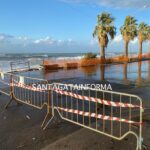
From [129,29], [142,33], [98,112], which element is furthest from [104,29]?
[98,112]

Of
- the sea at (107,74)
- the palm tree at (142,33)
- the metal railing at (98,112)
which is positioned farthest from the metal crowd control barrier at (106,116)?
the palm tree at (142,33)

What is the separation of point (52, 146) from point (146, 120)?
351 centimetres

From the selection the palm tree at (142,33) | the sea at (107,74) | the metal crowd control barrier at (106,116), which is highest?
the palm tree at (142,33)

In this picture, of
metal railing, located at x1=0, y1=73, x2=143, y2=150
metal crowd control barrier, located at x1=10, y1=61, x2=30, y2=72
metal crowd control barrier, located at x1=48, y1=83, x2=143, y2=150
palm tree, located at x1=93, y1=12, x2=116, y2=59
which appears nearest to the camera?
metal crowd control barrier, located at x1=48, y1=83, x2=143, y2=150

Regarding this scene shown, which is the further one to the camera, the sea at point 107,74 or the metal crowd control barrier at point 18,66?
the metal crowd control barrier at point 18,66

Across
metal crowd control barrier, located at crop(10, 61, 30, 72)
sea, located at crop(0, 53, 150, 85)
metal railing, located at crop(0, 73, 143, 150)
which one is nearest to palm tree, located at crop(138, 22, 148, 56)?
sea, located at crop(0, 53, 150, 85)

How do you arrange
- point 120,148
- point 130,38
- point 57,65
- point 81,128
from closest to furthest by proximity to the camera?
point 120,148, point 81,128, point 57,65, point 130,38

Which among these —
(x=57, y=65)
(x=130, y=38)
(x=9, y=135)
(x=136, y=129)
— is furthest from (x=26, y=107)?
(x=130, y=38)

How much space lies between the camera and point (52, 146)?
21.4 feet

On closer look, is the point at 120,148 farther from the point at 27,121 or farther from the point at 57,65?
the point at 57,65

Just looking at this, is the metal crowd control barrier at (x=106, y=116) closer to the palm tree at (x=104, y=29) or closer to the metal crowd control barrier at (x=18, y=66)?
the metal crowd control barrier at (x=18, y=66)

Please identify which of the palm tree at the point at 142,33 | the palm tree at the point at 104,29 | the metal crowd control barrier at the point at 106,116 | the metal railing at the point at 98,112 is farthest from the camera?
the palm tree at the point at 142,33

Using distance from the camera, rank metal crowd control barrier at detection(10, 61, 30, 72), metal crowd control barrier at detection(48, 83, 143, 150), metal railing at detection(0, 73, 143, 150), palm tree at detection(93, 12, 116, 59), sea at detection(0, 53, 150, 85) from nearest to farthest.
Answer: metal crowd control barrier at detection(48, 83, 143, 150) → metal railing at detection(0, 73, 143, 150) → sea at detection(0, 53, 150, 85) → metal crowd control barrier at detection(10, 61, 30, 72) → palm tree at detection(93, 12, 116, 59)

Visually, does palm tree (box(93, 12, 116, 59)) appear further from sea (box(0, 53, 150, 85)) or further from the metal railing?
the metal railing
